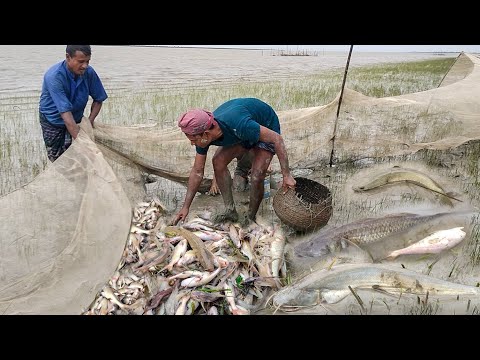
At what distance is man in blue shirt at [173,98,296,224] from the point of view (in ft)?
11.2

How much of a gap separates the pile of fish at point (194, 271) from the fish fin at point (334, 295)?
338mm

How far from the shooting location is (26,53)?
1111cm

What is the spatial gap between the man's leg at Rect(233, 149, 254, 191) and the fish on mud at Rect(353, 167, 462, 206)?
1258 millimetres

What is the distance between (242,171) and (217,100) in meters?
3.57

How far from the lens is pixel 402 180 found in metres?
4.78

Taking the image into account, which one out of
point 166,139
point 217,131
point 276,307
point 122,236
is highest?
point 217,131

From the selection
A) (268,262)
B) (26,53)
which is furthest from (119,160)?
(26,53)

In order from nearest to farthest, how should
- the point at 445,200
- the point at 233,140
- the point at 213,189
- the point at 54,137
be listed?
the point at 233,140, the point at 54,137, the point at 445,200, the point at 213,189

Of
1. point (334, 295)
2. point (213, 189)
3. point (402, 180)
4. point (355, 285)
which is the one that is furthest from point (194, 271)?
point (402, 180)

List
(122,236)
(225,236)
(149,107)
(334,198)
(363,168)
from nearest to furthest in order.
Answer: (122,236), (225,236), (334,198), (363,168), (149,107)

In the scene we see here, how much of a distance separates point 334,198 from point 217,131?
5.87ft

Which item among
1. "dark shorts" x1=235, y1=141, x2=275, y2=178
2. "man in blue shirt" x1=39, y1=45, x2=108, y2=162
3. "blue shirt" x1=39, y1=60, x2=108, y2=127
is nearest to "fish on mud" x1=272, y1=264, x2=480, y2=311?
"dark shorts" x1=235, y1=141, x2=275, y2=178

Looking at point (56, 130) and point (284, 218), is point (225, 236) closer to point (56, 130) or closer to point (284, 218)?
point (284, 218)

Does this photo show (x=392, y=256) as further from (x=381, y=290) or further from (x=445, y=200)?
(x=445, y=200)
